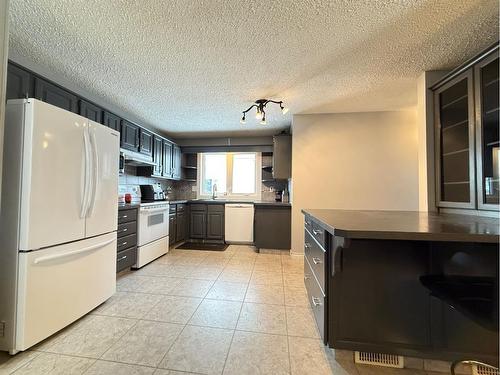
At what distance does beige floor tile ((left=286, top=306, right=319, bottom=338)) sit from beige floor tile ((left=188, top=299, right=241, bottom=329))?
457 mm

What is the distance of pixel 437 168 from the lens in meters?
2.23

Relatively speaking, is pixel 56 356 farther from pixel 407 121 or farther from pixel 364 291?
pixel 407 121

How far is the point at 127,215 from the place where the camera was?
9.35 feet

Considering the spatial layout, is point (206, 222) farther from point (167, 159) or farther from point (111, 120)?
point (111, 120)

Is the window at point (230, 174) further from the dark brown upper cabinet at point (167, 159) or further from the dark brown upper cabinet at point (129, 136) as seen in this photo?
the dark brown upper cabinet at point (129, 136)

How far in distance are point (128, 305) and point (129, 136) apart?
7.71ft

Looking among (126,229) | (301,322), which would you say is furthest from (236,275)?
(126,229)

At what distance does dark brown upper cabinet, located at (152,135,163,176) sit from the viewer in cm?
407

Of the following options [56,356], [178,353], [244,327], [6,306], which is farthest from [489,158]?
[6,306]

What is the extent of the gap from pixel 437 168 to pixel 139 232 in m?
3.57

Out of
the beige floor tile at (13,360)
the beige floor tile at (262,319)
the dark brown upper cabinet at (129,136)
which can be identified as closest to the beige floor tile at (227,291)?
the beige floor tile at (262,319)

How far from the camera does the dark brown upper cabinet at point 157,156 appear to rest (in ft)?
13.4

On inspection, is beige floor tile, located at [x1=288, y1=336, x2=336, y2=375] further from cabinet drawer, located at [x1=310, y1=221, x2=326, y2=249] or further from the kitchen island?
cabinet drawer, located at [x1=310, y1=221, x2=326, y2=249]

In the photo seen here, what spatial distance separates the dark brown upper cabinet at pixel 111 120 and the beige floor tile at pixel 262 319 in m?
2.78
